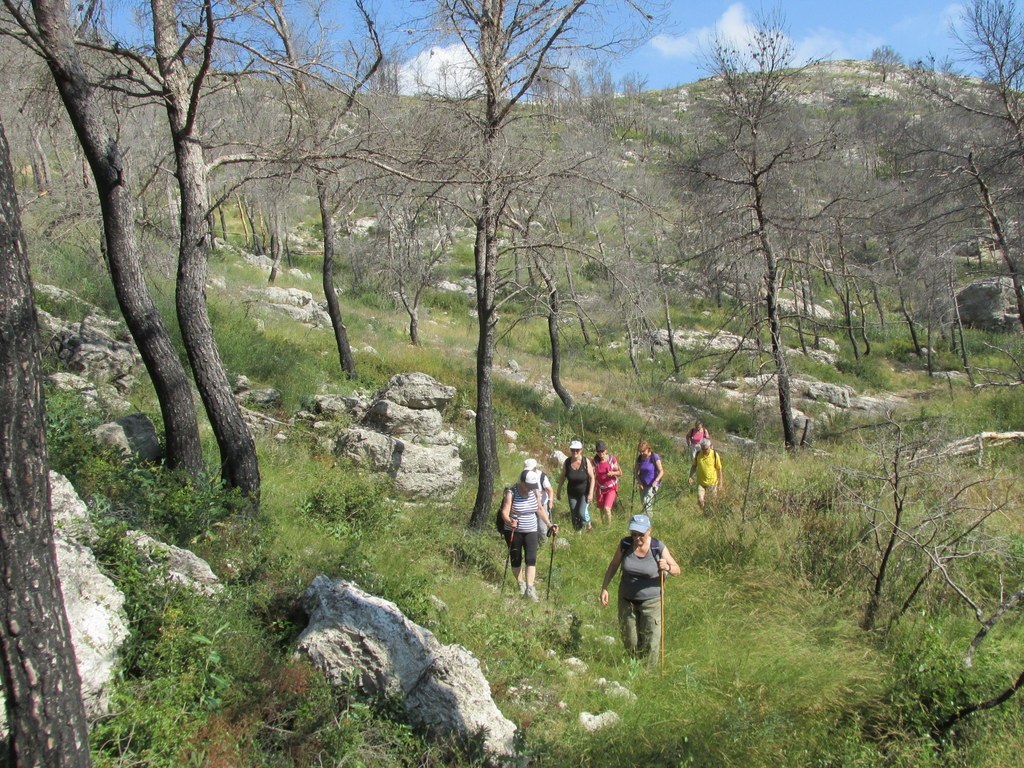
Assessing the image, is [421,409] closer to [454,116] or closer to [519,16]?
[454,116]

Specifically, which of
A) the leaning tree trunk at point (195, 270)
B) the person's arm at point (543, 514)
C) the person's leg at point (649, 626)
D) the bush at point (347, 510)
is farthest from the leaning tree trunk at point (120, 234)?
the person's leg at point (649, 626)

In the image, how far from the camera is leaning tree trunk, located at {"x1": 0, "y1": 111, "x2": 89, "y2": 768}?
3012mm

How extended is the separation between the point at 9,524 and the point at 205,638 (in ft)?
5.60

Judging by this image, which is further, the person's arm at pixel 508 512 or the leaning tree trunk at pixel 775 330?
the leaning tree trunk at pixel 775 330

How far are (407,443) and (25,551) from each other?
23.3 feet

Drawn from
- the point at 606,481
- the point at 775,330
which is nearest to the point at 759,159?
the point at 775,330

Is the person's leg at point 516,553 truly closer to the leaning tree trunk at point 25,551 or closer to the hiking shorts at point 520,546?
the hiking shorts at point 520,546

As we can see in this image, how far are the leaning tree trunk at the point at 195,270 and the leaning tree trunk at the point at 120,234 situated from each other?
227 mm

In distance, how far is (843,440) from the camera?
14.9 m

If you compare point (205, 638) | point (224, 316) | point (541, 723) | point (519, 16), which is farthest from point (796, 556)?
point (224, 316)

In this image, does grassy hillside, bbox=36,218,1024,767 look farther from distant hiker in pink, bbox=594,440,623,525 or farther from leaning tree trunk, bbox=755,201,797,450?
leaning tree trunk, bbox=755,201,797,450

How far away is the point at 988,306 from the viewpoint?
36.7 metres

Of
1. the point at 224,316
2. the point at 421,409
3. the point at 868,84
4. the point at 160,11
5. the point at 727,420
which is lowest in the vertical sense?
the point at 727,420

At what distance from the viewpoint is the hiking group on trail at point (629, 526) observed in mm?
6121
